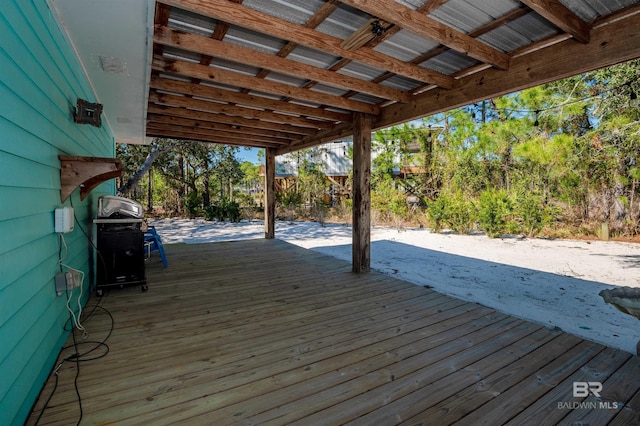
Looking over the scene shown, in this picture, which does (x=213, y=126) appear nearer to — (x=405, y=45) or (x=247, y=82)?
(x=247, y=82)

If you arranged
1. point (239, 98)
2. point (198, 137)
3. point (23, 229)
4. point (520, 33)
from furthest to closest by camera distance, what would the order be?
point (198, 137), point (239, 98), point (520, 33), point (23, 229)

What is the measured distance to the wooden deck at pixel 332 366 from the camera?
1.51m

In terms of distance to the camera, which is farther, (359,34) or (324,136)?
(324,136)

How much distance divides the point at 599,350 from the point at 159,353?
3.10 metres

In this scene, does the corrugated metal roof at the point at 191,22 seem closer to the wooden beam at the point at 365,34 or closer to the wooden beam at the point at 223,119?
the wooden beam at the point at 365,34

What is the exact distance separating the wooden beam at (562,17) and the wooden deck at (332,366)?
225 cm

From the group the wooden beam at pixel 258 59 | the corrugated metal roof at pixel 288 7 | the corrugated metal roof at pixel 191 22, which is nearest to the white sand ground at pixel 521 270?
the wooden beam at pixel 258 59

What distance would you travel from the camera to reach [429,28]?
208cm

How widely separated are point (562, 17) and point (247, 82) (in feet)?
8.71

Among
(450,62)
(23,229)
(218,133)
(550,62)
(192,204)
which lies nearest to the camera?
(23,229)

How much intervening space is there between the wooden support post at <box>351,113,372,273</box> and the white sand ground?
412mm

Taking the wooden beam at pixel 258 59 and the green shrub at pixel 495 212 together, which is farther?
the green shrub at pixel 495 212

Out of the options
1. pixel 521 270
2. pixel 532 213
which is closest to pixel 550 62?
pixel 521 270

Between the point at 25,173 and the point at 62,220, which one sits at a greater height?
the point at 25,173
